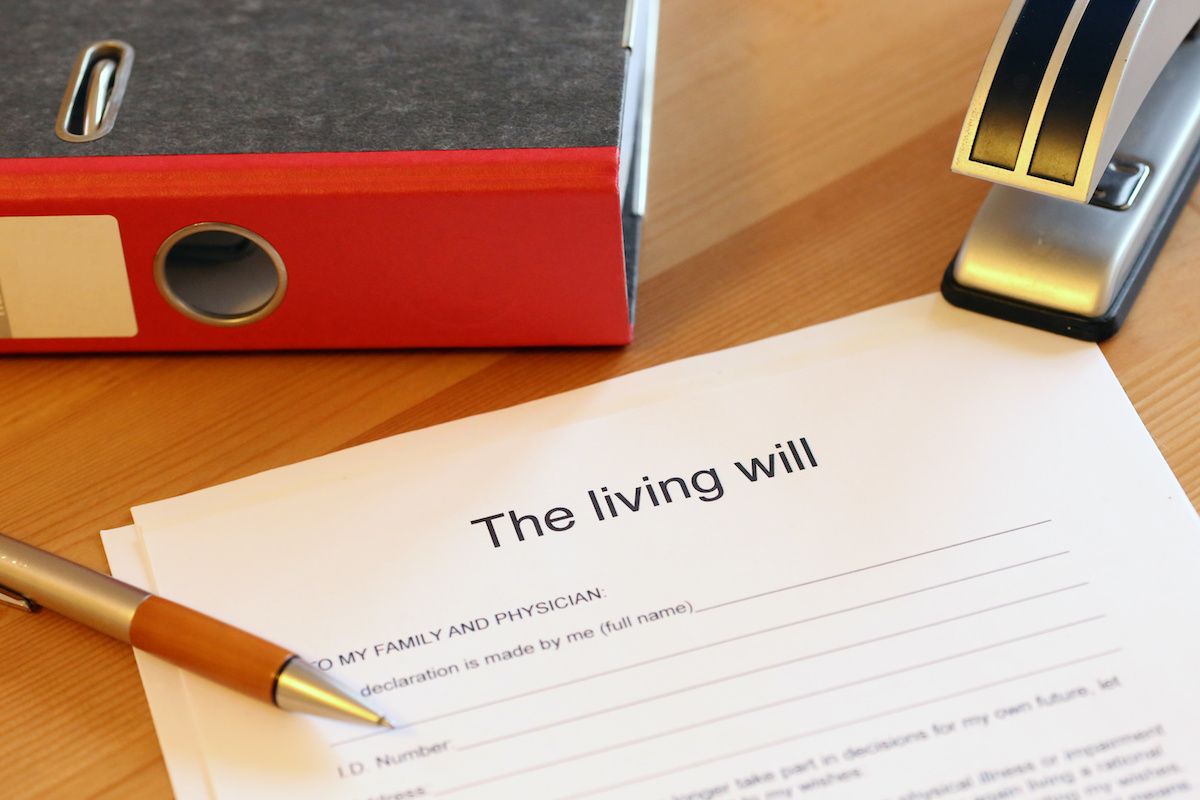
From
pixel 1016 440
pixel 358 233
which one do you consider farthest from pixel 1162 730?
pixel 358 233

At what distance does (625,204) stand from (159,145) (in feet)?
0.64

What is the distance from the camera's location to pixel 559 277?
1.53 feet

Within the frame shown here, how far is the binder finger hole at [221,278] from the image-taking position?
0.48 meters

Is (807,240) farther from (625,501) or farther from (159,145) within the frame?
(159,145)

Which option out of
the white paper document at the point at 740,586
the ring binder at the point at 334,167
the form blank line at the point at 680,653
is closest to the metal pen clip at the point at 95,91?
the ring binder at the point at 334,167

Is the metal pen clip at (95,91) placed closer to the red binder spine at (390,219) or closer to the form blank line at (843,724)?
the red binder spine at (390,219)

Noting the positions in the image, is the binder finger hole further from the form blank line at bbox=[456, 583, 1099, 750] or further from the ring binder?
the form blank line at bbox=[456, 583, 1099, 750]

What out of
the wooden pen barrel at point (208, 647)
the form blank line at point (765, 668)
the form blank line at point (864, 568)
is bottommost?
the form blank line at point (765, 668)

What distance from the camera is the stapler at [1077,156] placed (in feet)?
1.39

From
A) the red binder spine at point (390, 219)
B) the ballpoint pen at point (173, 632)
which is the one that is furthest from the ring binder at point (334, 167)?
the ballpoint pen at point (173, 632)

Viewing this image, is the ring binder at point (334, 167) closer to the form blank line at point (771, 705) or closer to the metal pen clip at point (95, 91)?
the metal pen clip at point (95, 91)

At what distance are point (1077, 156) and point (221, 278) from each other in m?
0.33

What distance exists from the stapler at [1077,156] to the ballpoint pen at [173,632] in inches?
11.1

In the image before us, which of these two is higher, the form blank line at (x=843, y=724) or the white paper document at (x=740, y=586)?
the white paper document at (x=740, y=586)
